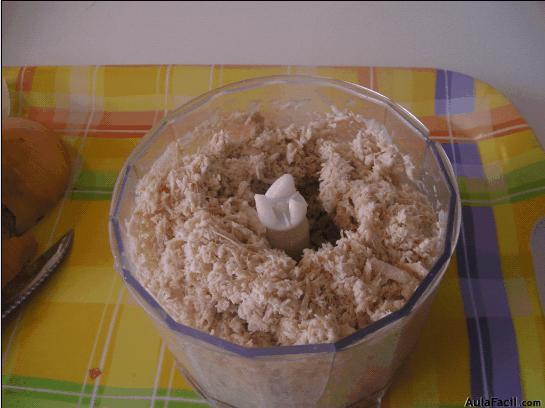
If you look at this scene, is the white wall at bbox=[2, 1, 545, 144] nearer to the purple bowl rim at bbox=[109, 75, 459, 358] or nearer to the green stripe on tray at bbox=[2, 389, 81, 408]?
the purple bowl rim at bbox=[109, 75, 459, 358]

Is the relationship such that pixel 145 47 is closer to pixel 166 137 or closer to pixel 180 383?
pixel 166 137

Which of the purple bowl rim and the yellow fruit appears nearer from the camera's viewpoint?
the purple bowl rim

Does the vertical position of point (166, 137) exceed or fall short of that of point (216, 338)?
it exceeds it

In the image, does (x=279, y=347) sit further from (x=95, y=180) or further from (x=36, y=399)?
(x=95, y=180)

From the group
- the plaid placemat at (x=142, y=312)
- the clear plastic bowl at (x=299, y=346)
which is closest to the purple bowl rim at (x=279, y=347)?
the clear plastic bowl at (x=299, y=346)

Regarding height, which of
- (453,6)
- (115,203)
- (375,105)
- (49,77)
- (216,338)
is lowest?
(216,338)

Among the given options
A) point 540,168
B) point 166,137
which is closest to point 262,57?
point 166,137

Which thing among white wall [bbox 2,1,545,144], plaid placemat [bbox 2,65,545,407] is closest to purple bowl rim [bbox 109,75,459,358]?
plaid placemat [bbox 2,65,545,407]
